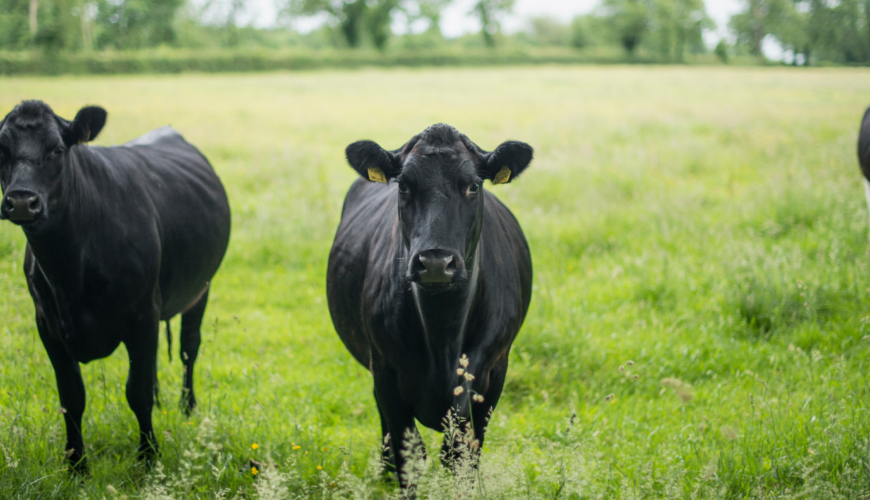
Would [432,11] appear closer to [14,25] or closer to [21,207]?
[14,25]

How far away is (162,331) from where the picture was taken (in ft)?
18.2

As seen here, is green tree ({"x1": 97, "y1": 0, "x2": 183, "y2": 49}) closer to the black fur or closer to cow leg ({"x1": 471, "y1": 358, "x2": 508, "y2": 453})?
the black fur

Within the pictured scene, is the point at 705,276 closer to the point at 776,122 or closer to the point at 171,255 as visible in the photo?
the point at 171,255

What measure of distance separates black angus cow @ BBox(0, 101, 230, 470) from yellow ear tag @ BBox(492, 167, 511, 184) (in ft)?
6.96

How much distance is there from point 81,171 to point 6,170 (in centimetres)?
43

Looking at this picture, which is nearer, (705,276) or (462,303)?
(462,303)

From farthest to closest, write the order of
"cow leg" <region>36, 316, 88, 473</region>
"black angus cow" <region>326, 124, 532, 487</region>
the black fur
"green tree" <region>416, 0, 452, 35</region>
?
1. "green tree" <region>416, 0, 452, 35</region>
2. the black fur
3. "cow leg" <region>36, 316, 88, 473</region>
4. "black angus cow" <region>326, 124, 532, 487</region>

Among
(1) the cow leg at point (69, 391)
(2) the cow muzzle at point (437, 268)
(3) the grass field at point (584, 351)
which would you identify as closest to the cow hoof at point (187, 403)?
(3) the grass field at point (584, 351)

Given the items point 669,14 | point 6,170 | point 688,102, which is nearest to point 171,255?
point 6,170

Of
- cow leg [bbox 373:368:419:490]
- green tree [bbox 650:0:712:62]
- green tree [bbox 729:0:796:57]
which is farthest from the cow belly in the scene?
green tree [bbox 650:0:712:62]

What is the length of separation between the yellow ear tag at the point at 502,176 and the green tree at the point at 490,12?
8190cm

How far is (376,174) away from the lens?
290cm

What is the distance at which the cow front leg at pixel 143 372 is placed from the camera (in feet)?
11.1

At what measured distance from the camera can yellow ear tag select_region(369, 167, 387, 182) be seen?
9.36 feet
